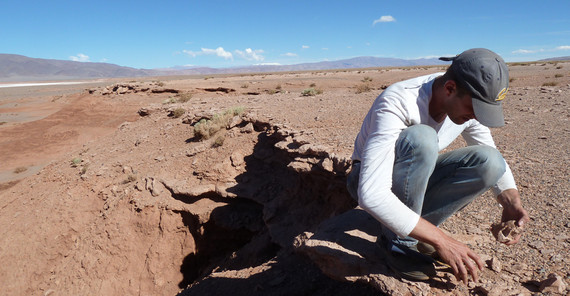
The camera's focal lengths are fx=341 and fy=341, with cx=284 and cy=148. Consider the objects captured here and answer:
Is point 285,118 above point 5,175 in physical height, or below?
above

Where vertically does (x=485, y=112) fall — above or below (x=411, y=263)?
above

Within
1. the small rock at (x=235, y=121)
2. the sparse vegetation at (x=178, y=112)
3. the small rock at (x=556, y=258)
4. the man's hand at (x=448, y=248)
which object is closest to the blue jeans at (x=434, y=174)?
the man's hand at (x=448, y=248)

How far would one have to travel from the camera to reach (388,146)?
1.58 metres

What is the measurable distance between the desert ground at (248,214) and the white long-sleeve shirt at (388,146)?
68 cm

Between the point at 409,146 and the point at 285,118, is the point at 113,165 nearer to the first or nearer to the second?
the point at 285,118

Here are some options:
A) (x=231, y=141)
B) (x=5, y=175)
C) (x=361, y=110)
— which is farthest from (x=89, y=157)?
(x=361, y=110)

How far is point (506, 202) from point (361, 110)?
531 cm

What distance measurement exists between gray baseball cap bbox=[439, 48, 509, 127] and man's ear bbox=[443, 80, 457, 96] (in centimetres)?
3

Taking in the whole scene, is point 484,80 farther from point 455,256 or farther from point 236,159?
point 236,159

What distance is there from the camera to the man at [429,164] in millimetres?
1529

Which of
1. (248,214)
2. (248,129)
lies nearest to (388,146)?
(248,214)

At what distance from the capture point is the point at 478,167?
1787mm

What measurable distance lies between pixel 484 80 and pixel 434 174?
0.65 m

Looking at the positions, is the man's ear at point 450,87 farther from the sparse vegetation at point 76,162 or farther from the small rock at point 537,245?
the sparse vegetation at point 76,162
